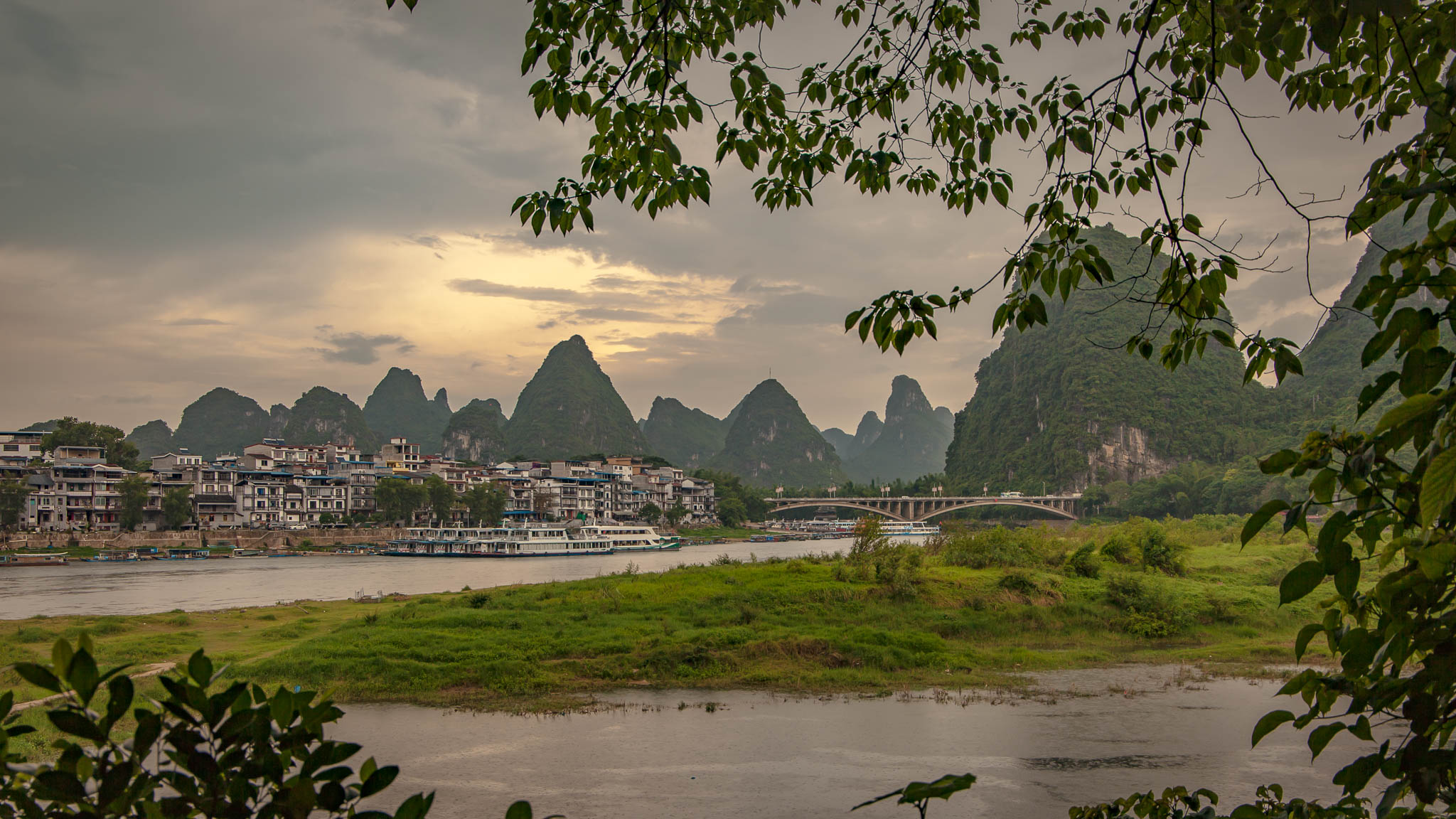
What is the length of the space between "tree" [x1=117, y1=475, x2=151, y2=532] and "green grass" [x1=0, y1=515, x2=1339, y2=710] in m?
34.5

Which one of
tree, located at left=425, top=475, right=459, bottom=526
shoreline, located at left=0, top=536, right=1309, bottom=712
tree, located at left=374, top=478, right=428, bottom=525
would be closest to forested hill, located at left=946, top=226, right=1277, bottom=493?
tree, located at left=425, top=475, right=459, bottom=526

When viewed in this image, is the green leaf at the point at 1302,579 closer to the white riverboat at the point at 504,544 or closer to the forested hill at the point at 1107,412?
the white riverboat at the point at 504,544

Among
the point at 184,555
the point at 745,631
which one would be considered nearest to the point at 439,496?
the point at 184,555

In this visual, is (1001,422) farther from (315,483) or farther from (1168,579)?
(1168,579)

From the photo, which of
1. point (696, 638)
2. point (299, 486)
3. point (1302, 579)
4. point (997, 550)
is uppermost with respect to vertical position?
point (1302, 579)

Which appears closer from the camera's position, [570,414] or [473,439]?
[473,439]

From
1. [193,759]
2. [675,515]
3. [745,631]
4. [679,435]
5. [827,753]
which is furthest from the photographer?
[679,435]

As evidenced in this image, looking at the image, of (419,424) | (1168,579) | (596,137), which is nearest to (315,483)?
(1168,579)

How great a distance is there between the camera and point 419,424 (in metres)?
160

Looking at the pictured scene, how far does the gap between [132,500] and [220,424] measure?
283 ft

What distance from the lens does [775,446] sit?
155500 millimetres

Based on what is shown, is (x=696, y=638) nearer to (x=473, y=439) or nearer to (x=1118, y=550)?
(x=1118, y=550)

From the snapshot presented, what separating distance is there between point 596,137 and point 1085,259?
1932 millimetres

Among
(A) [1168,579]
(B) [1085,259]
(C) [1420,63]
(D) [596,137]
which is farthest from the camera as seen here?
(A) [1168,579]
